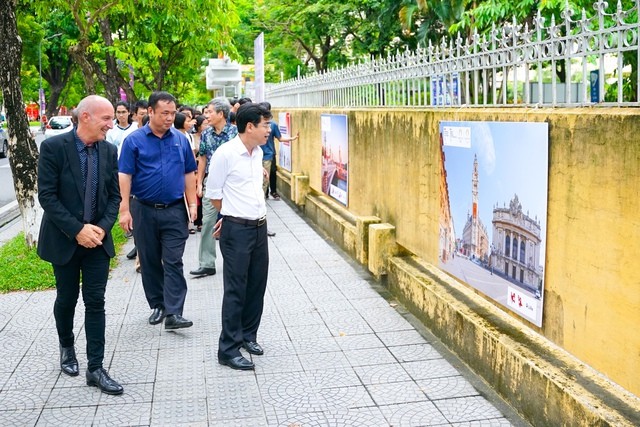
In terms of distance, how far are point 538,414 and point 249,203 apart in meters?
2.27

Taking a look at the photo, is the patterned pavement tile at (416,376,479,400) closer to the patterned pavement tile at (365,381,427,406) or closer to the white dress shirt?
the patterned pavement tile at (365,381,427,406)

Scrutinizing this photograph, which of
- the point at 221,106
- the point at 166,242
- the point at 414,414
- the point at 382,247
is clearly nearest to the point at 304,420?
the point at 414,414

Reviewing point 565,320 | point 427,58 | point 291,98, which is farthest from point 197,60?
point 565,320

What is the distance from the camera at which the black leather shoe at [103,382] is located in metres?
4.58

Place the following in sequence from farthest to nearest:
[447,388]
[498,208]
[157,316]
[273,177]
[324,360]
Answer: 1. [273,177]
2. [157,316]
3. [324,360]
4. [498,208]
5. [447,388]

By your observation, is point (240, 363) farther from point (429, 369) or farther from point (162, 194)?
point (162, 194)

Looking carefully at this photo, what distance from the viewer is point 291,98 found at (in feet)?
46.4

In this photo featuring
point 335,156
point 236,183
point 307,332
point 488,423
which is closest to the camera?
point 488,423

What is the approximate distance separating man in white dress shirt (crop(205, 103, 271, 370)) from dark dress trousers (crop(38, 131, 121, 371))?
73 centimetres

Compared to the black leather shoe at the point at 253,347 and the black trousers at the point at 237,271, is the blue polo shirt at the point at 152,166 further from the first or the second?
the black leather shoe at the point at 253,347

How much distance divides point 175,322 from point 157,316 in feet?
1.10

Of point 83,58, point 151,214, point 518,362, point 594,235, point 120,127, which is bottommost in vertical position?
point 518,362

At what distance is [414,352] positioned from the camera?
17.6 ft

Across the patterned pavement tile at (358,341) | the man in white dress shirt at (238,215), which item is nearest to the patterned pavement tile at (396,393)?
the patterned pavement tile at (358,341)
